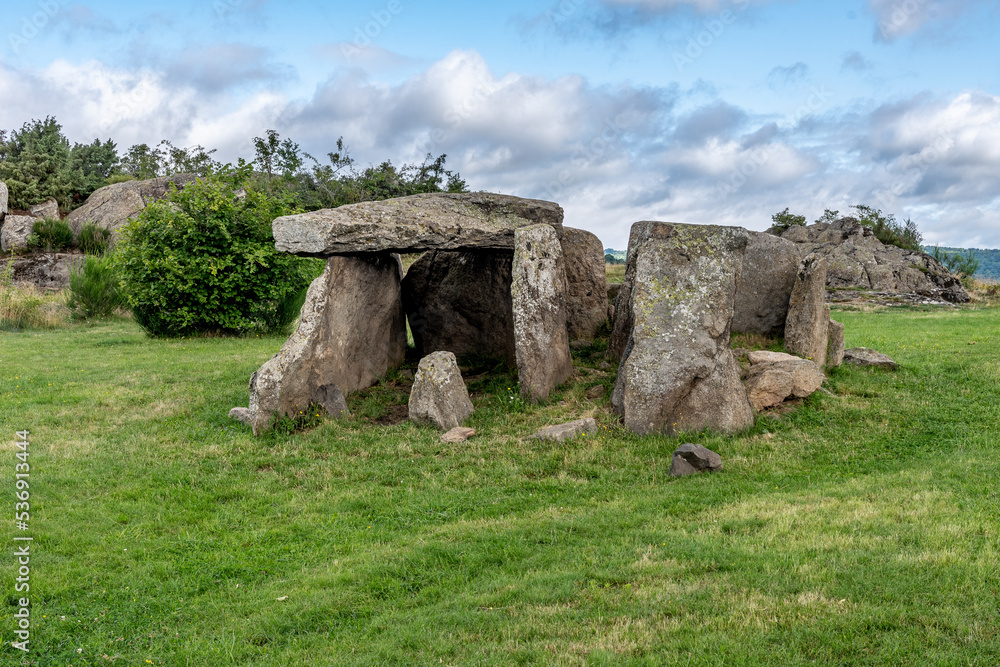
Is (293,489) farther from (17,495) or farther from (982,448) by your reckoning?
(982,448)

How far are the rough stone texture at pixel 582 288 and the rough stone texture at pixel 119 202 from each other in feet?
74.7

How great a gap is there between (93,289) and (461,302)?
49.0 feet

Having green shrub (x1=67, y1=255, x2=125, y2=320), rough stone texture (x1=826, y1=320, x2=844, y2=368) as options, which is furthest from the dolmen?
green shrub (x1=67, y1=255, x2=125, y2=320)

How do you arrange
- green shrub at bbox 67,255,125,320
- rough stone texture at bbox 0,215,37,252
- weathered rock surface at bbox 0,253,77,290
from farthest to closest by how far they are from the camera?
rough stone texture at bbox 0,215,37,252, weathered rock surface at bbox 0,253,77,290, green shrub at bbox 67,255,125,320

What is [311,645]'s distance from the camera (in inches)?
220

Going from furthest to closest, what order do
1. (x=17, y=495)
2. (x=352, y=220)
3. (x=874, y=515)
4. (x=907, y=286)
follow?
(x=907, y=286)
(x=352, y=220)
(x=17, y=495)
(x=874, y=515)

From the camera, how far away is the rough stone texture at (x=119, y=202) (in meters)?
33.0

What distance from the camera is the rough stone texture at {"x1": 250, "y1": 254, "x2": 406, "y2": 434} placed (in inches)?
452

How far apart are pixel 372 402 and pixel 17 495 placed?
5.28m

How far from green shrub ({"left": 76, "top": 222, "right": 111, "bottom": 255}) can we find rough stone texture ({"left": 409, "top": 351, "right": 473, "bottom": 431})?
972 inches

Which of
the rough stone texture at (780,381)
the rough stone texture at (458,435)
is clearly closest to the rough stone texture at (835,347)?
the rough stone texture at (780,381)

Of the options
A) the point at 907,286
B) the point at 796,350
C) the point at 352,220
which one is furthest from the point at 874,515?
the point at 907,286

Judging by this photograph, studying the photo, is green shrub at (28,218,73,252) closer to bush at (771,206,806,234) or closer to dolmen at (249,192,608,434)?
dolmen at (249,192,608,434)

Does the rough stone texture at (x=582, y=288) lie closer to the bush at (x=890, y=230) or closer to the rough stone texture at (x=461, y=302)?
the rough stone texture at (x=461, y=302)
